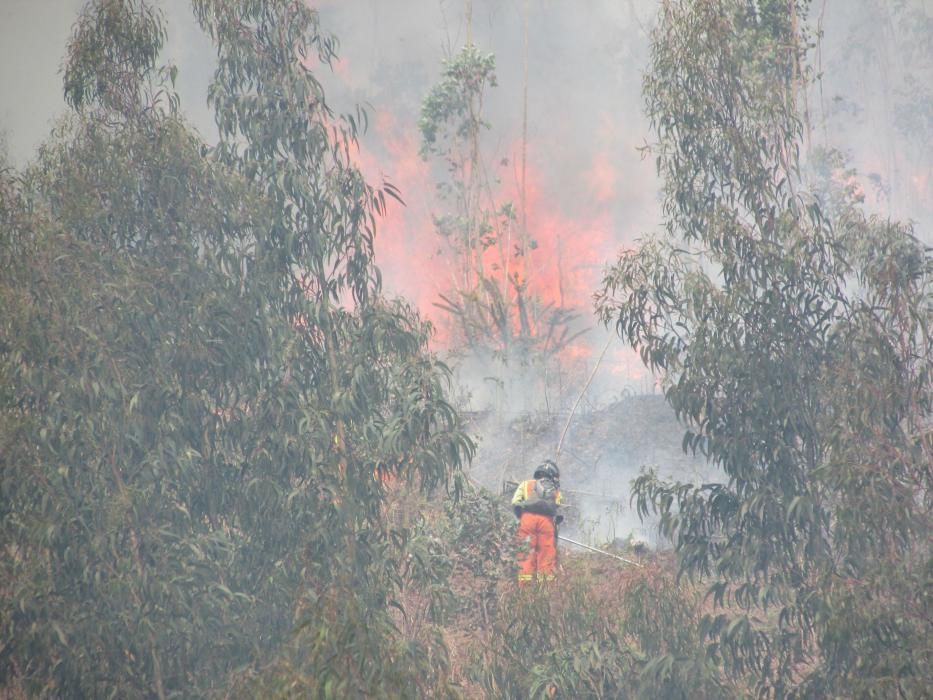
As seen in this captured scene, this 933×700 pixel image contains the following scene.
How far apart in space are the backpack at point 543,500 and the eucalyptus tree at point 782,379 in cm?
378

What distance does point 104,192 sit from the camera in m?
10.3

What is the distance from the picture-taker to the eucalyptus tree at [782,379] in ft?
28.7

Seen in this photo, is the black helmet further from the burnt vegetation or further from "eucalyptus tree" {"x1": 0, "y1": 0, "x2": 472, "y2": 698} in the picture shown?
"eucalyptus tree" {"x1": 0, "y1": 0, "x2": 472, "y2": 698}

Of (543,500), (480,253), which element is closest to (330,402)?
(543,500)

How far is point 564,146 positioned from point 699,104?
33.2 m

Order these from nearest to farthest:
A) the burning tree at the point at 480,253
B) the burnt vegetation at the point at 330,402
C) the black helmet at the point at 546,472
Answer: the burnt vegetation at the point at 330,402 < the black helmet at the point at 546,472 < the burning tree at the point at 480,253

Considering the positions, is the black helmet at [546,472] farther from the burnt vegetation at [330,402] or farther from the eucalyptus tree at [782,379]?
the eucalyptus tree at [782,379]

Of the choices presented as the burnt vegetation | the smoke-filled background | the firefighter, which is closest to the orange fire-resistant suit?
the firefighter

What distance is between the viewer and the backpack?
46.4 feet

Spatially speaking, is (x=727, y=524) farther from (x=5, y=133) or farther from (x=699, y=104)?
(x=5, y=133)

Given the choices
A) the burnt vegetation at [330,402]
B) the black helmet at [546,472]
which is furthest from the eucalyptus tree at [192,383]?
the black helmet at [546,472]

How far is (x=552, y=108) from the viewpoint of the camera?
43906 millimetres

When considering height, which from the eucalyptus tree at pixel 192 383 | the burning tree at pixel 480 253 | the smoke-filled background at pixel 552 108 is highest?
the smoke-filled background at pixel 552 108

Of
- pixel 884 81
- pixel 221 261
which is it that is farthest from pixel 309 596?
pixel 884 81
